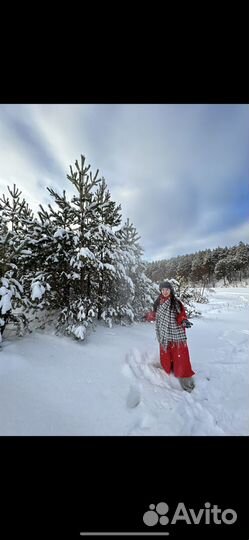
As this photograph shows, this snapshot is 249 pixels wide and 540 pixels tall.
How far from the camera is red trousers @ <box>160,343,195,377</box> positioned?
3.23 metres

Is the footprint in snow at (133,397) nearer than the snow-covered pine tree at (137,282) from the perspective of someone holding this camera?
Yes

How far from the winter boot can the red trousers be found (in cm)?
7

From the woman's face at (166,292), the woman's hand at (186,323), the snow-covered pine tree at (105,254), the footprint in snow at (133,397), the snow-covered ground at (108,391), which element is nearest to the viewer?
the snow-covered ground at (108,391)

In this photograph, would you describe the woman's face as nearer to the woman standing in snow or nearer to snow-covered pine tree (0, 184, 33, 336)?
the woman standing in snow

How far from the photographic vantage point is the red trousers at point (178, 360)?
3.23 meters

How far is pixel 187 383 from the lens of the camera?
10.5 ft

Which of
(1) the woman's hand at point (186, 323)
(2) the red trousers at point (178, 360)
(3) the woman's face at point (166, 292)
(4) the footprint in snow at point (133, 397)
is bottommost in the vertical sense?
(4) the footprint in snow at point (133, 397)

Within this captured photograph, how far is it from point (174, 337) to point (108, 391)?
137 cm

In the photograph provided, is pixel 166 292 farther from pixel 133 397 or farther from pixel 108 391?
pixel 108 391
